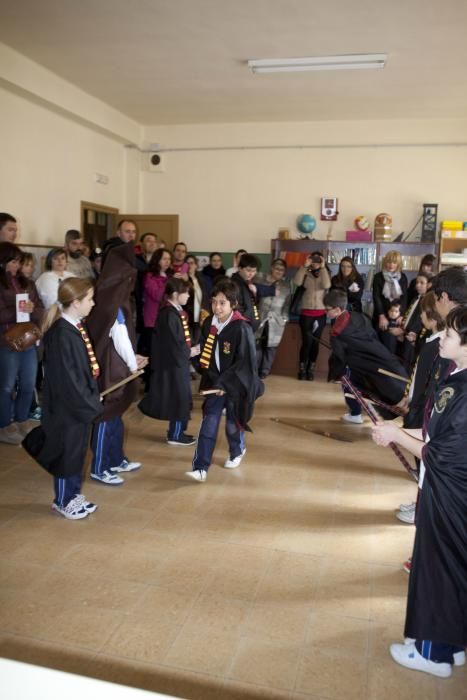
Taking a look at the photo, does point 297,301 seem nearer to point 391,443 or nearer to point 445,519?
point 391,443

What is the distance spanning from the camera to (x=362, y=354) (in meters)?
4.89

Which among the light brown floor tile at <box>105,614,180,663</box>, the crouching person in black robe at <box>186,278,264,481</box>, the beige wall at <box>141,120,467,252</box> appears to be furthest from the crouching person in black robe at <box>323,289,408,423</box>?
the beige wall at <box>141,120,467,252</box>

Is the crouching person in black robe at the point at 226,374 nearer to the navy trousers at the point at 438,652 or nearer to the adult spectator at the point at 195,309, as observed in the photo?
the navy trousers at the point at 438,652

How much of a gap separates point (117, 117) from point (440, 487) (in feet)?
25.7

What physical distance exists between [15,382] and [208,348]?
1795 millimetres

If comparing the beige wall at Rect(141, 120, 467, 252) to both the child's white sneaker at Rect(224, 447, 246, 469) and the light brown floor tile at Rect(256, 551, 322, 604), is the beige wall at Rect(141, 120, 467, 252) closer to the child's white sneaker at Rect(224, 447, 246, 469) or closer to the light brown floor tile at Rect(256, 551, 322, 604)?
the child's white sneaker at Rect(224, 447, 246, 469)

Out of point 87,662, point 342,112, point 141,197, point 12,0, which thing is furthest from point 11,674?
point 141,197

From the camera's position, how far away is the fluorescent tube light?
584 centimetres

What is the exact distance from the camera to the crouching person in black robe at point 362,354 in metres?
4.73

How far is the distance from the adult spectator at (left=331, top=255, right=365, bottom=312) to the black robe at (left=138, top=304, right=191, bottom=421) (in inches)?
141

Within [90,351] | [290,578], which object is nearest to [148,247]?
[90,351]

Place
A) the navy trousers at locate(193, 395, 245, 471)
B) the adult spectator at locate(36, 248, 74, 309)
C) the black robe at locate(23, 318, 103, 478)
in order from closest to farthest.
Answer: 1. the black robe at locate(23, 318, 103, 478)
2. the navy trousers at locate(193, 395, 245, 471)
3. the adult spectator at locate(36, 248, 74, 309)

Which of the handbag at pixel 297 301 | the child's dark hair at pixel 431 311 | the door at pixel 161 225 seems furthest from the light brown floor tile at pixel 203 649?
the door at pixel 161 225

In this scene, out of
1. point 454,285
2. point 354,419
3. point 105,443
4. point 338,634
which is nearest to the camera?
point 338,634
